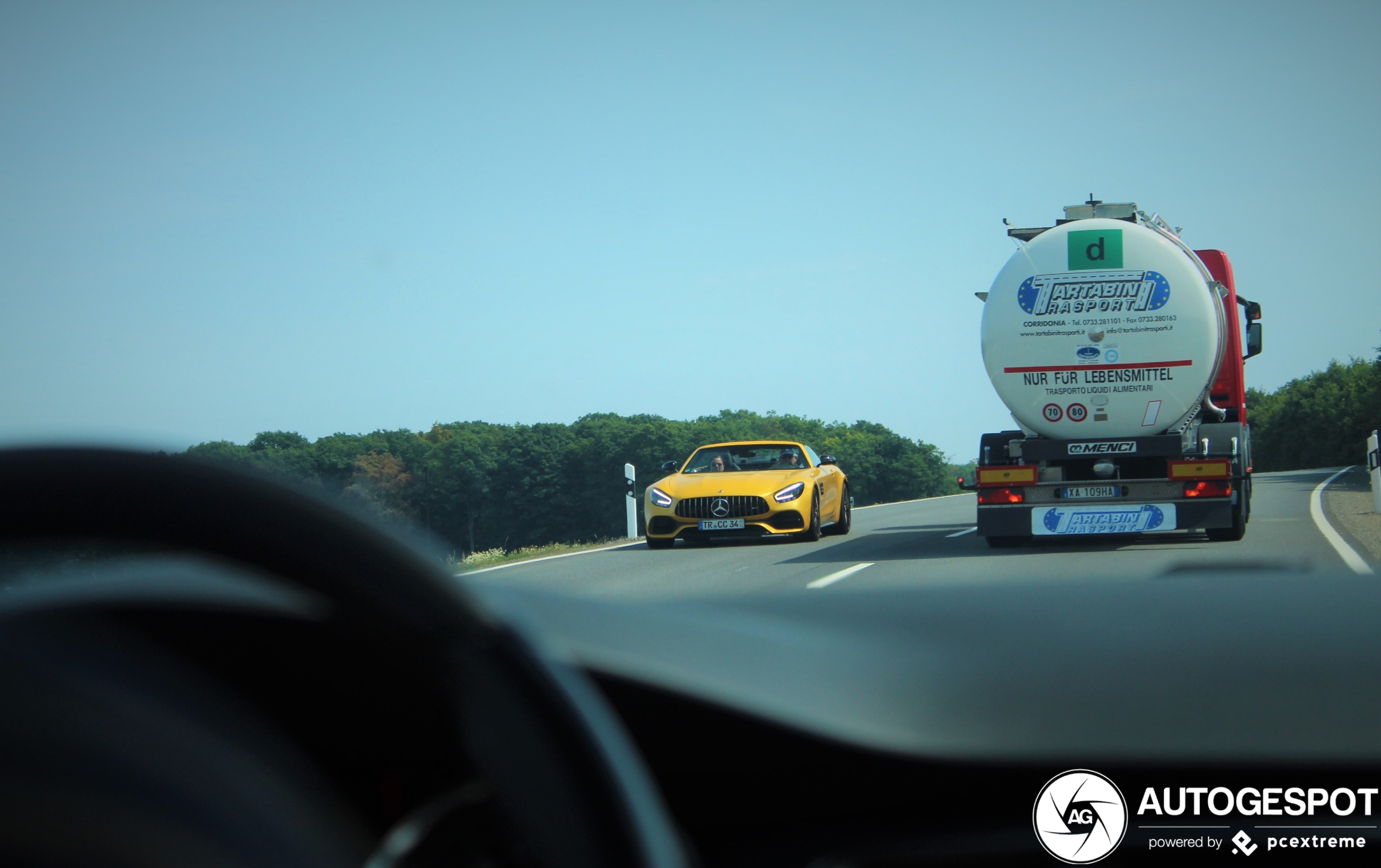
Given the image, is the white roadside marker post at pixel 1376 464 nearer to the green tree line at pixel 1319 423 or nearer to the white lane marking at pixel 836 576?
the white lane marking at pixel 836 576

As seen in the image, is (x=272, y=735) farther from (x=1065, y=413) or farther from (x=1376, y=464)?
(x=1376, y=464)

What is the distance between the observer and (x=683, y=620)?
211 centimetres

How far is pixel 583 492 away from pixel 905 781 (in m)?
68.9

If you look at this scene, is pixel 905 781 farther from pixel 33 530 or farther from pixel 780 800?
pixel 33 530

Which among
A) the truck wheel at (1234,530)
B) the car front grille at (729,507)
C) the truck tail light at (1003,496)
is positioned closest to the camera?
the truck wheel at (1234,530)

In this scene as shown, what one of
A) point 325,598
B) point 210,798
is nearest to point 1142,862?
point 325,598

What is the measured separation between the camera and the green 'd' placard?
38.8ft

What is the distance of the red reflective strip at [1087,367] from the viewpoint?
470 inches

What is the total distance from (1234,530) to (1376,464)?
A: 815cm

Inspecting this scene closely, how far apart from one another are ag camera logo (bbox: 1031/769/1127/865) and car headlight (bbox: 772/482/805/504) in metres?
13.0

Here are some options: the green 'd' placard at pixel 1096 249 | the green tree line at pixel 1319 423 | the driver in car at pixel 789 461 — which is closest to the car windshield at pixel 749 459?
the driver in car at pixel 789 461

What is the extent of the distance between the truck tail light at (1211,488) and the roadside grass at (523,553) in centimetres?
838

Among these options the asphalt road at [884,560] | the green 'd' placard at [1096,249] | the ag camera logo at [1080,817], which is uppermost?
the green 'd' placard at [1096,249]

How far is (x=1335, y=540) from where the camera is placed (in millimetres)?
12648
